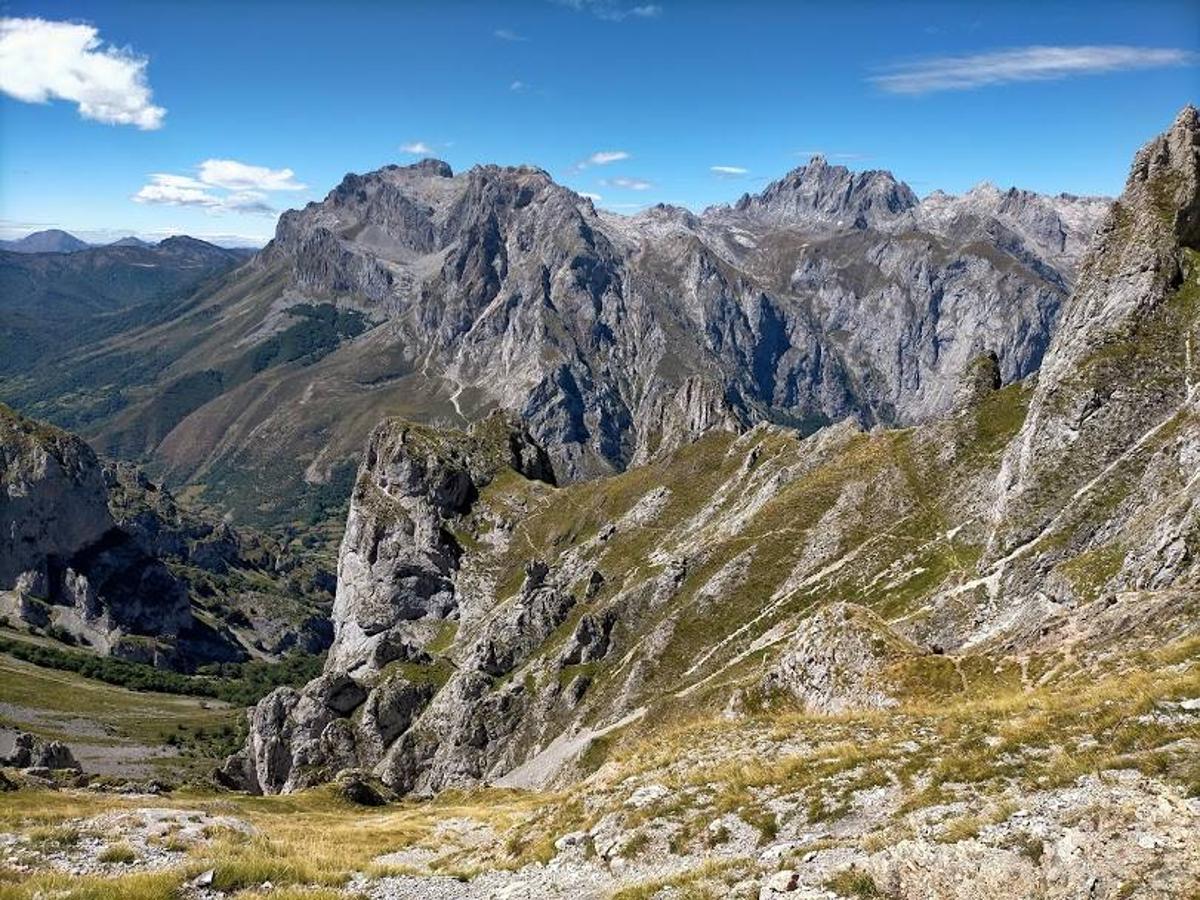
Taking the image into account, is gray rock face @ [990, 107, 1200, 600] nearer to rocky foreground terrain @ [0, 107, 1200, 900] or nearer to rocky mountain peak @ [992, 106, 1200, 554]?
rocky mountain peak @ [992, 106, 1200, 554]

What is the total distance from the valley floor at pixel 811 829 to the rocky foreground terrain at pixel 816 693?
0.12 meters

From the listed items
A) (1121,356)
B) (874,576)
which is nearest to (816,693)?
(874,576)

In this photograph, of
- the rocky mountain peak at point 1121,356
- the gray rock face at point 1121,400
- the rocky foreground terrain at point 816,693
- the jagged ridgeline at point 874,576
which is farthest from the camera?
the rocky mountain peak at point 1121,356

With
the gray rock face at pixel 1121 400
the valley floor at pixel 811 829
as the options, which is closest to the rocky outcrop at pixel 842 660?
the valley floor at pixel 811 829

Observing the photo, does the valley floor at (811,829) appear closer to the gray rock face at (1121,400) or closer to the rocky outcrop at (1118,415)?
the rocky outcrop at (1118,415)

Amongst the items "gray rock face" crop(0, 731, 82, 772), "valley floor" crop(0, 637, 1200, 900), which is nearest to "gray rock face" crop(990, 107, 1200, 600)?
"valley floor" crop(0, 637, 1200, 900)

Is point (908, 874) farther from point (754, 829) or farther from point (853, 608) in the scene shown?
point (853, 608)

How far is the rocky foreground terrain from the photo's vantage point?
21828 mm

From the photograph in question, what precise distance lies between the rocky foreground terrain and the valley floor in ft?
0.41

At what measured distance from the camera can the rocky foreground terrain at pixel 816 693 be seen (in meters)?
21.8

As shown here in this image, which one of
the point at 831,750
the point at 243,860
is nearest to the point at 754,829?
the point at 831,750

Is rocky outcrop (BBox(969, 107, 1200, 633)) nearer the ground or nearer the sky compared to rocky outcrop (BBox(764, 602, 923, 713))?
nearer the sky

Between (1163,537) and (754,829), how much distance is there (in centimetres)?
4782

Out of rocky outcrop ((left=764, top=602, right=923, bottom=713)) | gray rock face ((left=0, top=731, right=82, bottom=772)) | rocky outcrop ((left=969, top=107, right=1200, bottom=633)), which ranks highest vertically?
rocky outcrop ((left=969, top=107, right=1200, bottom=633))
